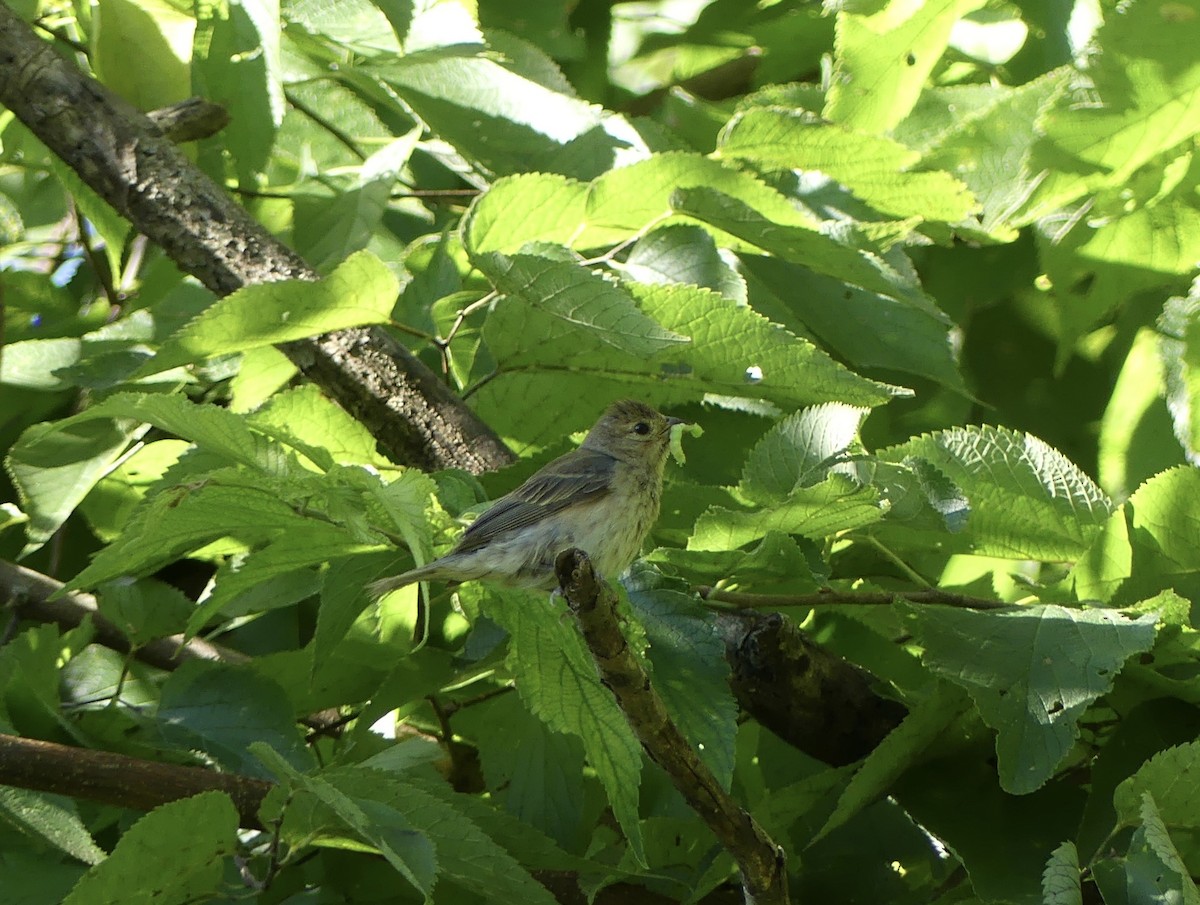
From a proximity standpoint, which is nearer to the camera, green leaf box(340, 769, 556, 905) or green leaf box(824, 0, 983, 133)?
green leaf box(340, 769, 556, 905)

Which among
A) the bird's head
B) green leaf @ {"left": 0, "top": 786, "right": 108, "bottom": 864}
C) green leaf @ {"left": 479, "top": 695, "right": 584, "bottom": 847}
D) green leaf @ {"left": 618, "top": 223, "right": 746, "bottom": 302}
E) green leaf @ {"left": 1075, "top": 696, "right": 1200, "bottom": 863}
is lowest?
the bird's head

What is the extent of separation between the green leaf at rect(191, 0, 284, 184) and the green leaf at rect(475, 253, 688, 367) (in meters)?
0.74

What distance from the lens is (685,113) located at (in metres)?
3.62

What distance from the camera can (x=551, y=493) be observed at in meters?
2.98

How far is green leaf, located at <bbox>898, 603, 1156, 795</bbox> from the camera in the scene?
5.94 feet

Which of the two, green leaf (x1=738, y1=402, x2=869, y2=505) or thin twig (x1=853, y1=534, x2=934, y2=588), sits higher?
green leaf (x1=738, y1=402, x2=869, y2=505)

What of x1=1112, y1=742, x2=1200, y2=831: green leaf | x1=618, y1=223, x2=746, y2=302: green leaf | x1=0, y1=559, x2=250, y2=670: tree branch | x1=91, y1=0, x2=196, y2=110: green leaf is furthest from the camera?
x1=91, y1=0, x2=196, y2=110: green leaf

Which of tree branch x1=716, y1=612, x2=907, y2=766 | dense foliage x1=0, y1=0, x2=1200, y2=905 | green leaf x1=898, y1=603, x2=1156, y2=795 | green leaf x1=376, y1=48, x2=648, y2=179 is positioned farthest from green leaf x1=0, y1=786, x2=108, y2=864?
green leaf x1=376, y1=48, x2=648, y2=179

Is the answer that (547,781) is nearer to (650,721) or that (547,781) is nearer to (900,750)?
(900,750)

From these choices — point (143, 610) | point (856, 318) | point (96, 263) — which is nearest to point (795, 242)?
point (856, 318)

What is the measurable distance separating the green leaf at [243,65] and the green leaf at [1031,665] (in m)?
1.67

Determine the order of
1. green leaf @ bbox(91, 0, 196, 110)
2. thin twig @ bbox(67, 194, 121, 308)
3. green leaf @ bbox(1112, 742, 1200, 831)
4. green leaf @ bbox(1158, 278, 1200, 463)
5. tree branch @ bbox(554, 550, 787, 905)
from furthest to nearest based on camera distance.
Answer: thin twig @ bbox(67, 194, 121, 308) → green leaf @ bbox(91, 0, 196, 110) → green leaf @ bbox(1158, 278, 1200, 463) → green leaf @ bbox(1112, 742, 1200, 831) → tree branch @ bbox(554, 550, 787, 905)

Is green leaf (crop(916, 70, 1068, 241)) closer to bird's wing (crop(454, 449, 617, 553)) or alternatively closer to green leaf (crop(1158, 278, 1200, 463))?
green leaf (crop(1158, 278, 1200, 463))

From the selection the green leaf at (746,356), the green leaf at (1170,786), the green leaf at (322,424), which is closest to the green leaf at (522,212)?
the green leaf at (746,356)
